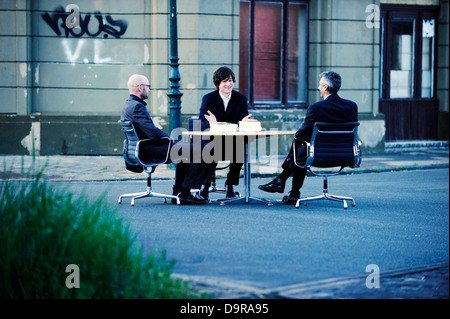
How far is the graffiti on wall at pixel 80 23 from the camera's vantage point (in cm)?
1770

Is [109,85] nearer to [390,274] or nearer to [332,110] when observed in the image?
[332,110]

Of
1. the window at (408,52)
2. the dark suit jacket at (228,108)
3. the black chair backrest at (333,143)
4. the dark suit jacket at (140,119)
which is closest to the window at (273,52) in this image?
the window at (408,52)

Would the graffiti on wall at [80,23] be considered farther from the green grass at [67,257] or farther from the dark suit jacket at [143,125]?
the green grass at [67,257]

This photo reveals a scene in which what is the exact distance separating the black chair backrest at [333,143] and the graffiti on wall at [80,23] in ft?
28.5

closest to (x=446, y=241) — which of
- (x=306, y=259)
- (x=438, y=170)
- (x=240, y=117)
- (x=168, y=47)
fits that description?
(x=306, y=259)

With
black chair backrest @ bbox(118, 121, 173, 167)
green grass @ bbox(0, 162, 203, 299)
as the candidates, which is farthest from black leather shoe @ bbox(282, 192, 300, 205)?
green grass @ bbox(0, 162, 203, 299)

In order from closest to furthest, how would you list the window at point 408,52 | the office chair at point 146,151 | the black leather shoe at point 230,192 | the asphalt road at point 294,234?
the asphalt road at point 294,234 → the office chair at point 146,151 → the black leather shoe at point 230,192 → the window at point 408,52

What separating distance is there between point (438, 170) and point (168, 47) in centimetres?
601

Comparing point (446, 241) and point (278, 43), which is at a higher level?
point (278, 43)

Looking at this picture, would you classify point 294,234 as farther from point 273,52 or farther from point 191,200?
point 273,52

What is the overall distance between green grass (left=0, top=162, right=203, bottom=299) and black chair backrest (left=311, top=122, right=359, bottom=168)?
184 inches

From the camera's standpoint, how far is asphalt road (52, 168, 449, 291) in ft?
21.6

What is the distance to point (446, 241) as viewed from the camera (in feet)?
26.8

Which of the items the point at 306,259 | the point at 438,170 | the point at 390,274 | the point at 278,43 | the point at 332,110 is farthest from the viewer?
the point at 278,43
